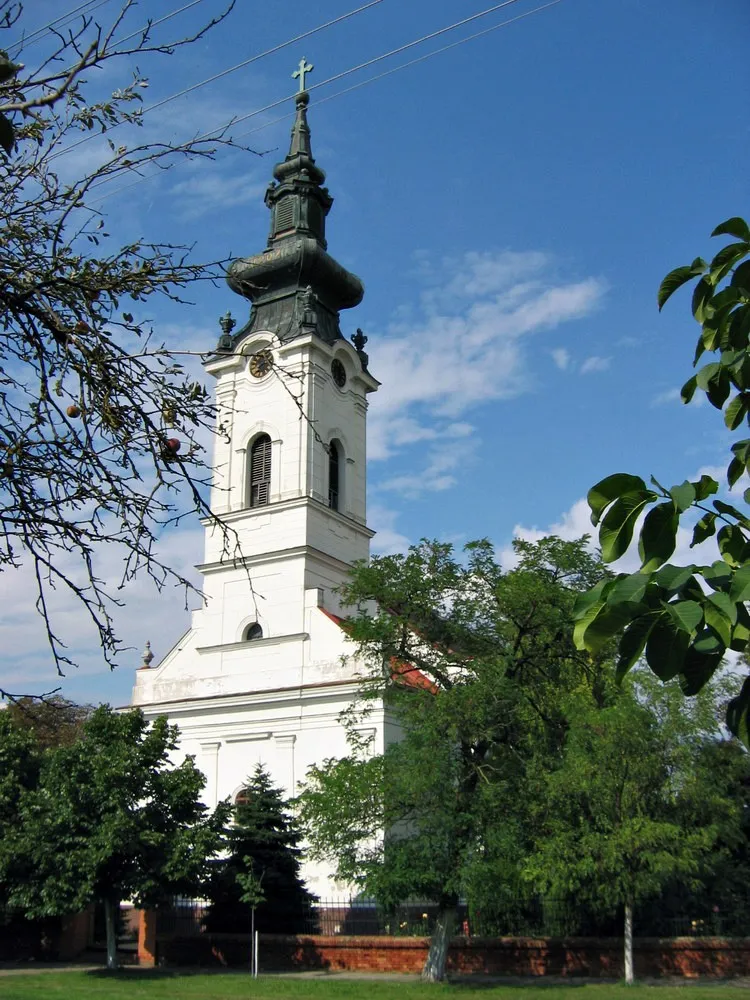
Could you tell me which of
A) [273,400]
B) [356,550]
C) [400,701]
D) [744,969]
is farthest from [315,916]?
[273,400]

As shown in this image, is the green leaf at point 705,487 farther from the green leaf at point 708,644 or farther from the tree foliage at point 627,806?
the tree foliage at point 627,806

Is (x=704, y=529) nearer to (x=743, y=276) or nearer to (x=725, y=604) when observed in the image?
(x=725, y=604)

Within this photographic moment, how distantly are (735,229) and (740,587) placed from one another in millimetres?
1690

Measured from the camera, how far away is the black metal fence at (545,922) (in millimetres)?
21875

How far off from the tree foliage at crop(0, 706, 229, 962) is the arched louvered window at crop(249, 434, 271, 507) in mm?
13270

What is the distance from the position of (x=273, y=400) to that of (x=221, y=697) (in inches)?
430

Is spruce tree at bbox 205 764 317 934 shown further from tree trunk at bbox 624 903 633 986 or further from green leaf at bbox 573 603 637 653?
green leaf at bbox 573 603 637 653

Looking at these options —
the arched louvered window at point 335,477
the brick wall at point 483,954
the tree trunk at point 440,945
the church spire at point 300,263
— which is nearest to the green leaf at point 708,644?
the tree trunk at point 440,945

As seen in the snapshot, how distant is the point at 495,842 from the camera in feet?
60.3

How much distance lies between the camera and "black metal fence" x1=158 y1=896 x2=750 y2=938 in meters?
21.9

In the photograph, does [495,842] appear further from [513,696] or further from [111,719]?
[111,719]

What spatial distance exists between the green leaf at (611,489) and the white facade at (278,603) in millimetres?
26778

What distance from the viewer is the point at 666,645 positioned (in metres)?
2.91

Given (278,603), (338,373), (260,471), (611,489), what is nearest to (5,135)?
(611,489)
